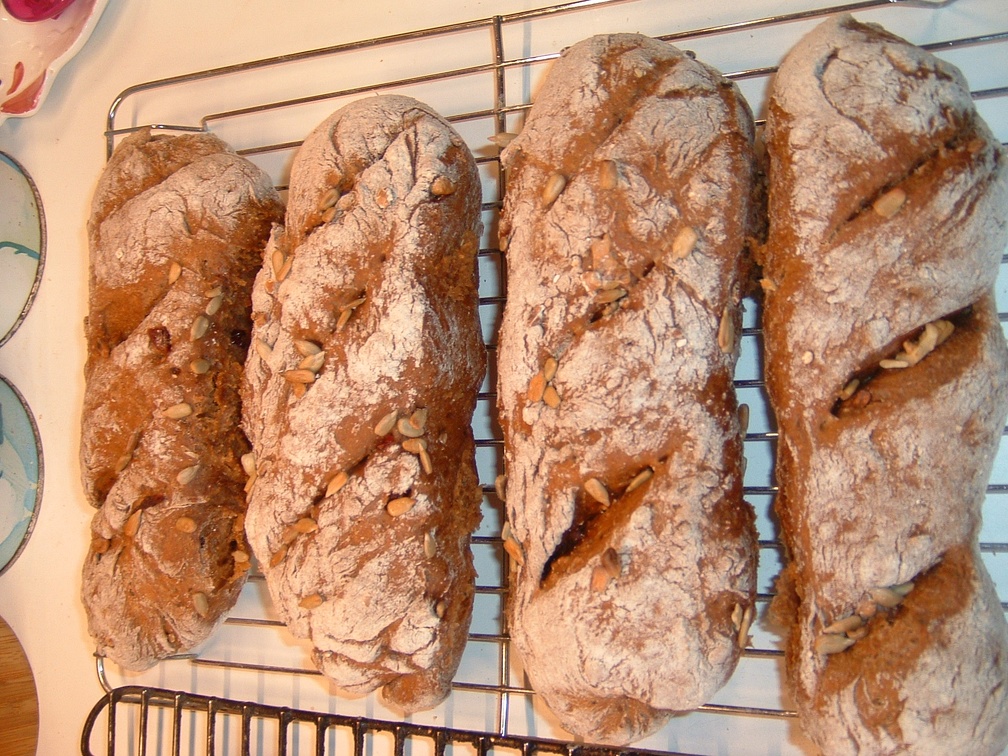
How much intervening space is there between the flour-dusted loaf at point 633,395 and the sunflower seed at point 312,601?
34cm

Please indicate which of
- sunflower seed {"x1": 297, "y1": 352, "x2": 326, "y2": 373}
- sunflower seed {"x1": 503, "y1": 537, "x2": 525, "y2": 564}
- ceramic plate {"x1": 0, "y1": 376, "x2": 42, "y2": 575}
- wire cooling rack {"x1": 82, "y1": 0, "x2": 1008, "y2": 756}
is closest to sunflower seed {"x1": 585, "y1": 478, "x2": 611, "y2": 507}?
sunflower seed {"x1": 503, "y1": 537, "x2": 525, "y2": 564}

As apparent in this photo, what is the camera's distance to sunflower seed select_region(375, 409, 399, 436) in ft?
4.05

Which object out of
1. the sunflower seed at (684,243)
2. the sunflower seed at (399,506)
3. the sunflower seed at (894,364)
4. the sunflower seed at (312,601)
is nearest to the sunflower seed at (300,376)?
the sunflower seed at (399,506)

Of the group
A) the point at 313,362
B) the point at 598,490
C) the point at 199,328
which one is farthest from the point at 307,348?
the point at 598,490

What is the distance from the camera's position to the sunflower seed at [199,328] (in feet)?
4.64

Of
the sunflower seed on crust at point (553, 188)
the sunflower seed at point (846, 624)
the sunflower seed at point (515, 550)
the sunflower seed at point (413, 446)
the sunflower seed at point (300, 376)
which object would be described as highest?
the sunflower seed on crust at point (553, 188)

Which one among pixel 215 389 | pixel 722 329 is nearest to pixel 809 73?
pixel 722 329

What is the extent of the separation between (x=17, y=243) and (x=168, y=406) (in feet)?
3.24

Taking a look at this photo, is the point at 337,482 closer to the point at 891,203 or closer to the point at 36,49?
the point at 891,203

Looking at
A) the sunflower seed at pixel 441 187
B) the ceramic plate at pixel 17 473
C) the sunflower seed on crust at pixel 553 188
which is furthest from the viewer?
the ceramic plate at pixel 17 473

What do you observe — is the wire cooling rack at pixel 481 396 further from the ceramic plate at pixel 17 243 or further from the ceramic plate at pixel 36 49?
the ceramic plate at pixel 17 243

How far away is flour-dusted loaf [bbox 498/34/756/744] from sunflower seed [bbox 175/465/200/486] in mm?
655

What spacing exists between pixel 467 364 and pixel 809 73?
73 centimetres

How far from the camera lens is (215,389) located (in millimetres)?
1440
